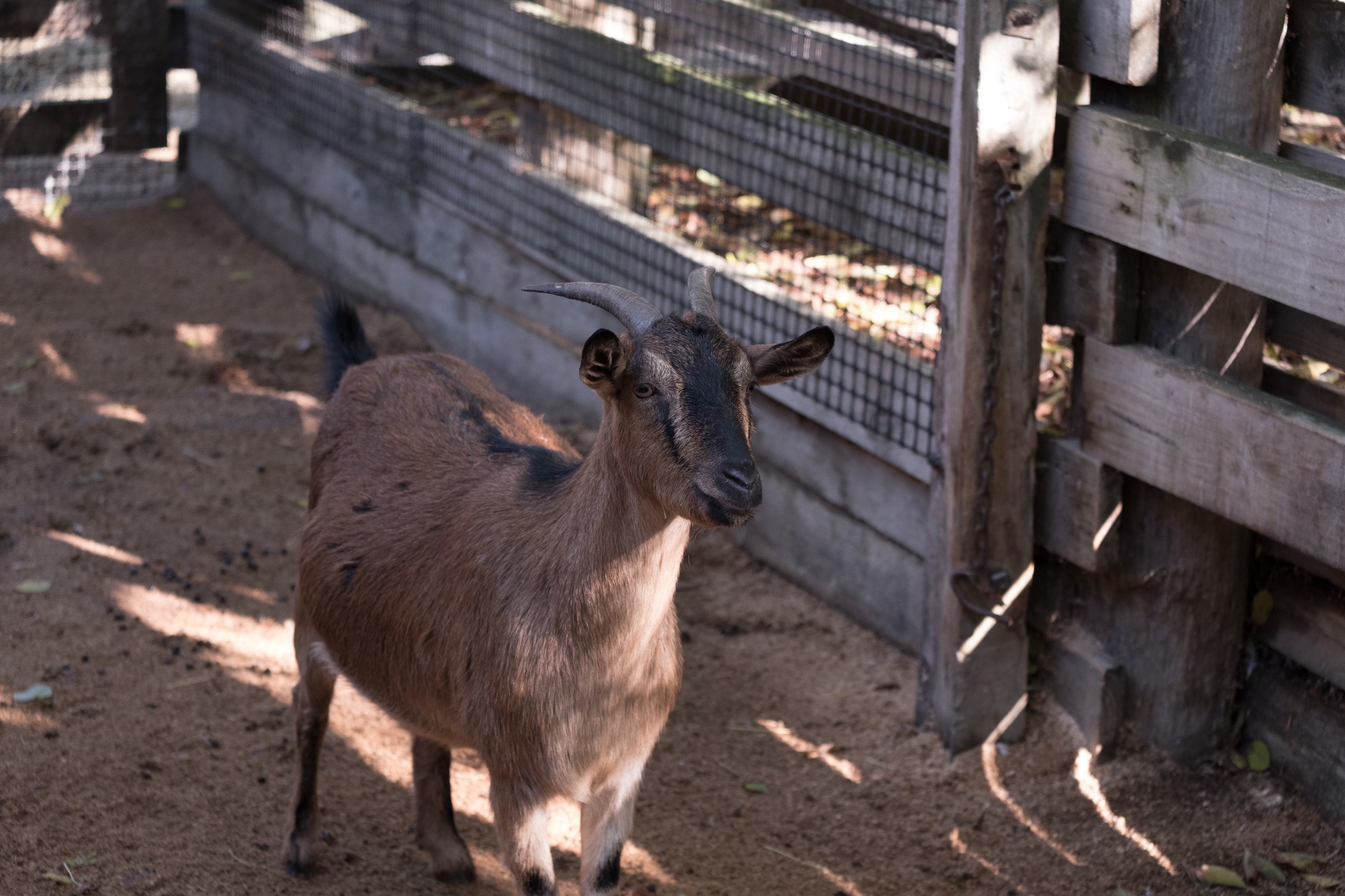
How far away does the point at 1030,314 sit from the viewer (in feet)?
14.0

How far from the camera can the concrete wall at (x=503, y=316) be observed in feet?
17.2

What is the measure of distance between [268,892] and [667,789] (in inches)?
50.7

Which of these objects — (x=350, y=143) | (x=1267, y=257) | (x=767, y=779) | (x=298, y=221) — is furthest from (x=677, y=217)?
(x=1267, y=257)

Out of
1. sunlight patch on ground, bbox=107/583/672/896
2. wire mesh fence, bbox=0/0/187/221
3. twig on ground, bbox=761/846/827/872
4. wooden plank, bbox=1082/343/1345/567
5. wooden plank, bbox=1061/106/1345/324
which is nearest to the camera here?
wooden plank, bbox=1061/106/1345/324

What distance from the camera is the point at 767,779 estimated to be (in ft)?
15.4

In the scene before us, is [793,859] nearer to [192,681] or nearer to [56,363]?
[192,681]

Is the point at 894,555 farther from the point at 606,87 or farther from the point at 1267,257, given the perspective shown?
the point at 606,87

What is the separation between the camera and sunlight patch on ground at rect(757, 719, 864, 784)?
4699 millimetres

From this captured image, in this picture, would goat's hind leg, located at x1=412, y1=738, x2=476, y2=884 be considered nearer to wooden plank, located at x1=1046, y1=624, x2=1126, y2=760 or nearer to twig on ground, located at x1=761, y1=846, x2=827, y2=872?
twig on ground, located at x1=761, y1=846, x2=827, y2=872

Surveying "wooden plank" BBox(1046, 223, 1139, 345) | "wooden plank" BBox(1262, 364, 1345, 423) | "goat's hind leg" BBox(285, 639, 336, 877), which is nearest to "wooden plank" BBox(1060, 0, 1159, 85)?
"wooden plank" BBox(1046, 223, 1139, 345)

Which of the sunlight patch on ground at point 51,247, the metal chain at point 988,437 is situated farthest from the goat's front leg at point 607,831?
the sunlight patch on ground at point 51,247

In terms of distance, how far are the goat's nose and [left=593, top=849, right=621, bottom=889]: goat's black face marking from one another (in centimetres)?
122

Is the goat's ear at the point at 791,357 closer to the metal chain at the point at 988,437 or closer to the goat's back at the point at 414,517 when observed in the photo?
the goat's back at the point at 414,517

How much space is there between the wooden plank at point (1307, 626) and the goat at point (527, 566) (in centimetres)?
180
